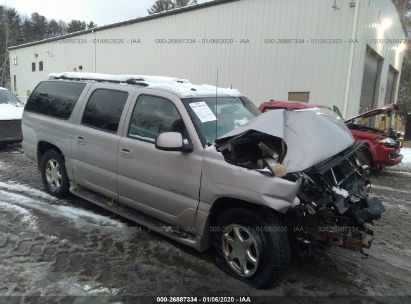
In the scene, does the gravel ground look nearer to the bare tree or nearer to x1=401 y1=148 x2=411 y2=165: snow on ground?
x1=401 y1=148 x2=411 y2=165: snow on ground

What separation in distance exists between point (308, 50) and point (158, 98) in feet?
31.2

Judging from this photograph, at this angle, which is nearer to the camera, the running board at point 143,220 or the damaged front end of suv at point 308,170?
the damaged front end of suv at point 308,170

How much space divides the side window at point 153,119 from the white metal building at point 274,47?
30.0ft

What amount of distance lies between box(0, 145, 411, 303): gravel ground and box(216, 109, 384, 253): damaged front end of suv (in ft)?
1.70

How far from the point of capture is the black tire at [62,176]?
5160 mm

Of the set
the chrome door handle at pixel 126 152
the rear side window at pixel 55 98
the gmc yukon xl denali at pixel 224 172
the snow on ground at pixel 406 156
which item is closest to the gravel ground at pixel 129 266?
the gmc yukon xl denali at pixel 224 172

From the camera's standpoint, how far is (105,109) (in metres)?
4.46

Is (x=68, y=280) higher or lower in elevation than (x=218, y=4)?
lower

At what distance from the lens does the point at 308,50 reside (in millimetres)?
12008

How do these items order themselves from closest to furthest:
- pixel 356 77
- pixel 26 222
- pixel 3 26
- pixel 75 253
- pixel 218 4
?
pixel 75 253
pixel 26 222
pixel 356 77
pixel 218 4
pixel 3 26

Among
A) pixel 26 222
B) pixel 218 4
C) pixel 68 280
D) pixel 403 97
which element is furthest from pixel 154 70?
pixel 403 97

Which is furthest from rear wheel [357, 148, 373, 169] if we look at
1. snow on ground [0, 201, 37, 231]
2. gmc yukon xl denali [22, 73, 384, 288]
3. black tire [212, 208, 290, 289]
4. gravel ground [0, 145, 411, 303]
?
snow on ground [0, 201, 37, 231]

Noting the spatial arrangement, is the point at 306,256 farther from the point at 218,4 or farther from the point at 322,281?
the point at 218,4

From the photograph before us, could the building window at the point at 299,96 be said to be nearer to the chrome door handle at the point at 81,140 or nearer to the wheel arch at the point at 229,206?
the chrome door handle at the point at 81,140
